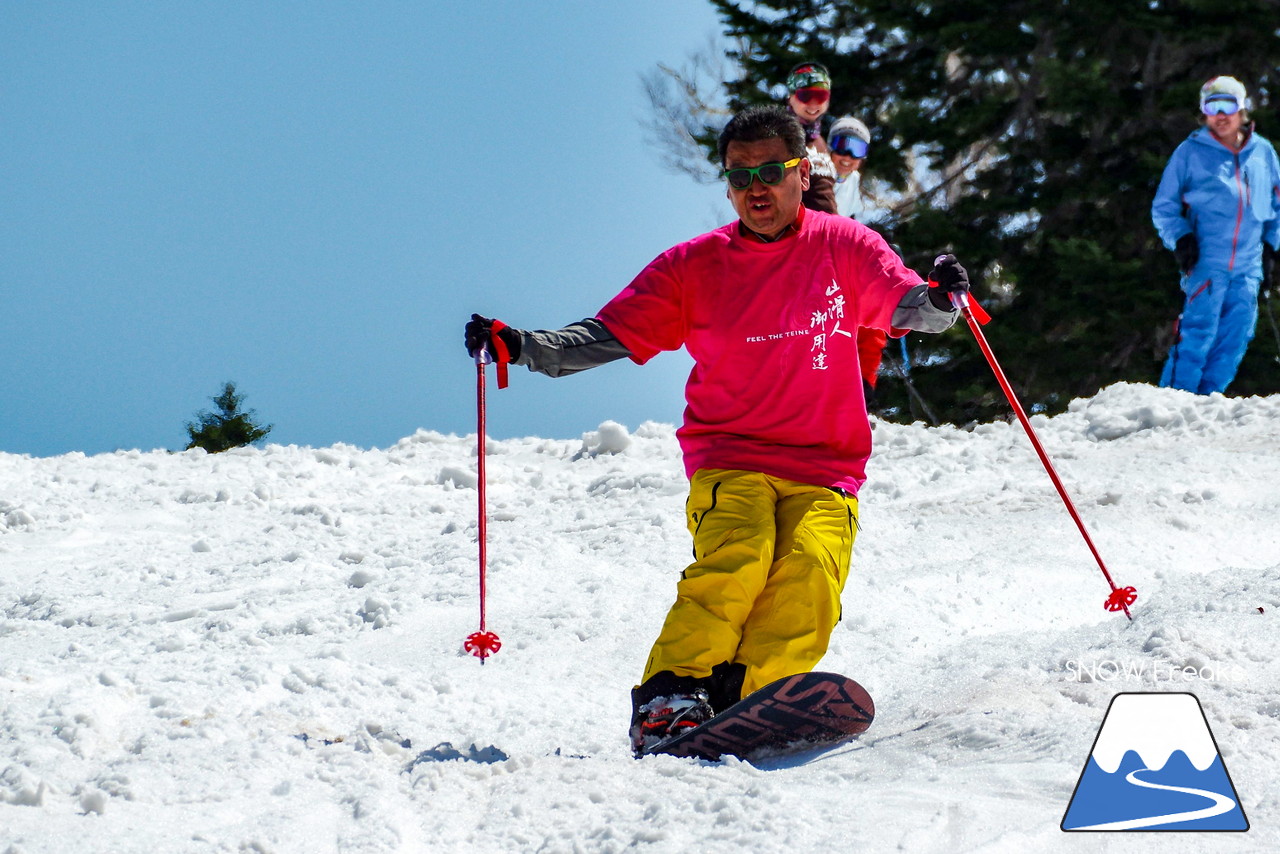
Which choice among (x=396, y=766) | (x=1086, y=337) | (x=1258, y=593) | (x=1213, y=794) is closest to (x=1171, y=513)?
(x=1258, y=593)

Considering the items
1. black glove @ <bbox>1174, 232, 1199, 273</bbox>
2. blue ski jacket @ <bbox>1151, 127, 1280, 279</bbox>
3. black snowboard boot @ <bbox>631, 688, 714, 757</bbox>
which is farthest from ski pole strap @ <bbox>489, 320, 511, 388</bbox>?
black glove @ <bbox>1174, 232, 1199, 273</bbox>

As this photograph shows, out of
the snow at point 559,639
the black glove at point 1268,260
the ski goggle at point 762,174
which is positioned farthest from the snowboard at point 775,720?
the black glove at point 1268,260

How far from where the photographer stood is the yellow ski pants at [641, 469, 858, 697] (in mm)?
3023

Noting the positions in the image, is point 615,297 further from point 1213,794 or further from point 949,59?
point 949,59

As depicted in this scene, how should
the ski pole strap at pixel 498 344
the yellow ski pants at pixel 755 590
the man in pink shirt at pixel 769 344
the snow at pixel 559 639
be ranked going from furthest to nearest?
the ski pole strap at pixel 498 344, the man in pink shirt at pixel 769 344, the yellow ski pants at pixel 755 590, the snow at pixel 559 639

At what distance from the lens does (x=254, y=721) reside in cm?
317

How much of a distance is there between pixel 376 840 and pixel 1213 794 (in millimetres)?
1537

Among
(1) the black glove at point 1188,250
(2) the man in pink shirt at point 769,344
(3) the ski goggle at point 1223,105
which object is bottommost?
(2) the man in pink shirt at point 769,344

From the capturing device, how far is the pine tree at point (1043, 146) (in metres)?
12.6

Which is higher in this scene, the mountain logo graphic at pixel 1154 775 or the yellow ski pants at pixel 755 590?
the yellow ski pants at pixel 755 590

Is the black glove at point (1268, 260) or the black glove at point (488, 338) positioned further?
the black glove at point (1268, 260)

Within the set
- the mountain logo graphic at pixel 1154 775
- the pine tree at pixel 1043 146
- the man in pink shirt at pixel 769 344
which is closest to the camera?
the mountain logo graphic at pixel 1154 775

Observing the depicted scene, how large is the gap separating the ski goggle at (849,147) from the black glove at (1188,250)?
10.9ft

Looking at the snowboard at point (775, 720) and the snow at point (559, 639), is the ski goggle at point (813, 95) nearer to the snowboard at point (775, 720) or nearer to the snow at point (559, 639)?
the snow at point (559, 639)
